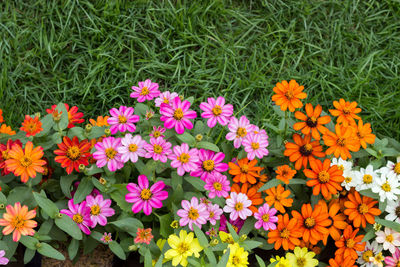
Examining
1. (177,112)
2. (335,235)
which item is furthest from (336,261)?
(177,112)

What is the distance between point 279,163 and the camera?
177 cm

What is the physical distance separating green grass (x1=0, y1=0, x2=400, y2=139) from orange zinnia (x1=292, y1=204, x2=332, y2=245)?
30.4 inches

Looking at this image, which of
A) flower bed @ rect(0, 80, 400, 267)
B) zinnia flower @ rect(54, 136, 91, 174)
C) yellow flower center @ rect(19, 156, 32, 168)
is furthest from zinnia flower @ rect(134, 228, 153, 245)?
yellow flower center @ rect(19, 156, 32, 168)

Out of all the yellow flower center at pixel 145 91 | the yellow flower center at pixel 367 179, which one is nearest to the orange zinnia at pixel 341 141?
the yellow flower center at pixel 367 179

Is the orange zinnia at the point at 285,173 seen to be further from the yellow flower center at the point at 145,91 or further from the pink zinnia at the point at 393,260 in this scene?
the yellow flower center at the point at 145,91

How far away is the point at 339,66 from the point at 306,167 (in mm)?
1110

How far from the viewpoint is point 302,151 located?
5.33 ft

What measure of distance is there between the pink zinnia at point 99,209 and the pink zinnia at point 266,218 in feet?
1.83

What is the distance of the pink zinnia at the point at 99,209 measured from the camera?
1.52 m

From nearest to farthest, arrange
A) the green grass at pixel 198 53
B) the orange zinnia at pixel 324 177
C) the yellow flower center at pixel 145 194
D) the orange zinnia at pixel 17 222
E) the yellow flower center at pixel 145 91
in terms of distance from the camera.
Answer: the orange zinnia at pixel 17 222
the yellow flower center at pixel 145 194
the orange zinnia at pixel 324 177
the yellow flower center at pixel 145 91
the green grass at pixel 198 53

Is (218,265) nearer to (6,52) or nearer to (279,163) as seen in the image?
(279,163)

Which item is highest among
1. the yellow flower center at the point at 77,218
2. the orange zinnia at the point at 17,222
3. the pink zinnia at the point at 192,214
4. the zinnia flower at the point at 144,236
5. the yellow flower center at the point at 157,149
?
the yellow flower center at the point at 157,149

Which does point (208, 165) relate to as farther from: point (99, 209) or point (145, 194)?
point (99, 209)

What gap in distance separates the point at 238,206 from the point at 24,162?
794mm
